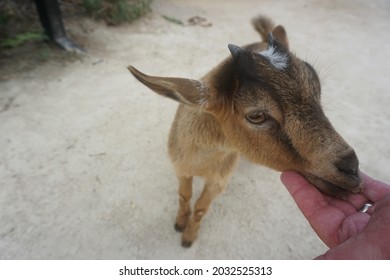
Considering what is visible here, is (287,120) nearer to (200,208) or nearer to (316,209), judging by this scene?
(316,209)

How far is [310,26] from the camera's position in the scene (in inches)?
335

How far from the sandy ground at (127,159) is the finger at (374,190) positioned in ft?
4.84

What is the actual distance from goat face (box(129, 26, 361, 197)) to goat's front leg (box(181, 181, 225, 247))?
0.96 metres

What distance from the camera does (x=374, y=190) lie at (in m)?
2.43

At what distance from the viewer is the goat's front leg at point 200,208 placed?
3402 mm

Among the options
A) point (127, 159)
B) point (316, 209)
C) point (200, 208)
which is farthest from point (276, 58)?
point (127, 159)

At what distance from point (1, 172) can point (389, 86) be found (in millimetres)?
Result: 6950

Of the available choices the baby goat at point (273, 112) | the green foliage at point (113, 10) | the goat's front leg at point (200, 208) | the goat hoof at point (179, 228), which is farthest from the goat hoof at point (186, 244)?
the green foliage at point (113, 10)

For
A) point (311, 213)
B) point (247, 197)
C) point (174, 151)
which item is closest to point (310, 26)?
point (247, 197)

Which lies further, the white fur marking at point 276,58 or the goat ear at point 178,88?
the white fur marking at point 276,58

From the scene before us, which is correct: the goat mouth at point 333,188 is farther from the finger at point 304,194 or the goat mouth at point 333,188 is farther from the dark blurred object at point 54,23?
the dark blurred object at point 54,23

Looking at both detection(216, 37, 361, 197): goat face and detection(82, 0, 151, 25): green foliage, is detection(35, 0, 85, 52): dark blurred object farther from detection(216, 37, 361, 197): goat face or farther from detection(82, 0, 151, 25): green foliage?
detection(216, 37, 361, 197): goat face
